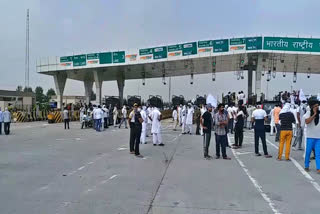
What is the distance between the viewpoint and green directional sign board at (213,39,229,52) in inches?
1113

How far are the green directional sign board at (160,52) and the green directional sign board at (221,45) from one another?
5026 millimetres

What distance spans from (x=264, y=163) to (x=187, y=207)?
488cm

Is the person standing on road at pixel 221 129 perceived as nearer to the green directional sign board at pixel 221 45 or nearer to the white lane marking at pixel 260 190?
the white lane marking at pixel 260 190

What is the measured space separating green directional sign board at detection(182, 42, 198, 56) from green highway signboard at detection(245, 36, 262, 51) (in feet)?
15.3

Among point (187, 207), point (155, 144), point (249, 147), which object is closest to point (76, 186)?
point (187, 207)

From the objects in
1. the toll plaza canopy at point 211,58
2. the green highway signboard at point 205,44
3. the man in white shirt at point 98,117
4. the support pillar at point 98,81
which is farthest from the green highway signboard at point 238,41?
the support pillar at point 98,81

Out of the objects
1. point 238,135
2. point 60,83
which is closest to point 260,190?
point 238,135

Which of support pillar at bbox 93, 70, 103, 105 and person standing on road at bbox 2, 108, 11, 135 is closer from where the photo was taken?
person standing on road at bbox 2, 108, 11, 135

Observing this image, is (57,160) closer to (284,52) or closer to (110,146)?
(110,146)

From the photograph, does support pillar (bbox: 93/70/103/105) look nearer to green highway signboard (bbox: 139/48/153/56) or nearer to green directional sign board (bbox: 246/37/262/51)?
green highway signboard (bbox: 139/48/153/56)

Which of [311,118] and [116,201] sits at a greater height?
[311,118]

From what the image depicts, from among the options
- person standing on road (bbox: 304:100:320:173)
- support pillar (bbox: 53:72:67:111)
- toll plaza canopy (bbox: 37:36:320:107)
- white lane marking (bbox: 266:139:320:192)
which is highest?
toll plaza canopy (bbox: 37:36:320:107)

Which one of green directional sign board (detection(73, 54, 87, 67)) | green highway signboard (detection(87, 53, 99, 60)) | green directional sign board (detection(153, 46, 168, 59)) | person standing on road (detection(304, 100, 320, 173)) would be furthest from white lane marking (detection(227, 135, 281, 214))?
green directional sign board (detection(73, 54, 87, 67))

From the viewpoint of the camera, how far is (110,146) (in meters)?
13.3
